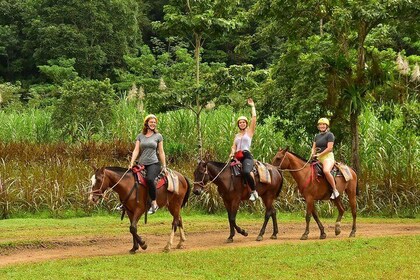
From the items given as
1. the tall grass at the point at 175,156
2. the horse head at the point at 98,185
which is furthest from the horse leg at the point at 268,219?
the tall grass at the point at 175,156

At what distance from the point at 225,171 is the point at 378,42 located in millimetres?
7961

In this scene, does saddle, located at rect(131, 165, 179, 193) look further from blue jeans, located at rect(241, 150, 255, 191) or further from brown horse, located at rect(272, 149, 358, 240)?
brown horse, located at rect(272, 149, 358, 240)

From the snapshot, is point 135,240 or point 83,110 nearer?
point 135,240

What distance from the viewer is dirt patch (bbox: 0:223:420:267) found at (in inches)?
483

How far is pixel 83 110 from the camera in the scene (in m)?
22.9

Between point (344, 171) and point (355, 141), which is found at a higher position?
point (355, 141)

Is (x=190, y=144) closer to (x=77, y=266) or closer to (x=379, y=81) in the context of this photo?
(x=379, y=81)

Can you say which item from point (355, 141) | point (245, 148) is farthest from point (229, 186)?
point (355, 141)

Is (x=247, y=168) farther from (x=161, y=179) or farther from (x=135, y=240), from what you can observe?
(x=135, y=240)

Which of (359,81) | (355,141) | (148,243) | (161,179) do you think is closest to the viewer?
(161,179)

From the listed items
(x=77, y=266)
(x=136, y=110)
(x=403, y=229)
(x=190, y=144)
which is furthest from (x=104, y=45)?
(x=77, y=266)

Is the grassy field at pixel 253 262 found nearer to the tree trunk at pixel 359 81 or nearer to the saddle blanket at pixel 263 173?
the saddle blanket at pixel 263 173

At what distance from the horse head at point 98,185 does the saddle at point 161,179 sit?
0.67 m

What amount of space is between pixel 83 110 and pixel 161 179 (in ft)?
36.3
